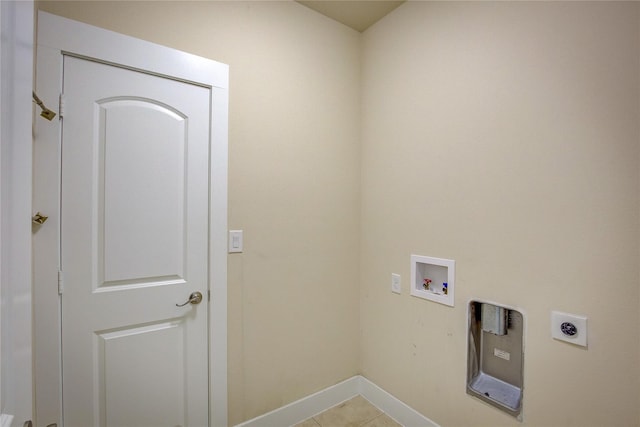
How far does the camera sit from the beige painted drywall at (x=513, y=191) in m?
1.14

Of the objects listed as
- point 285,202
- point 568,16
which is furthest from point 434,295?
point 568,16

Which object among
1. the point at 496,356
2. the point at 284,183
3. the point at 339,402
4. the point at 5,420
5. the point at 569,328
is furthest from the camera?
the point at 339,402

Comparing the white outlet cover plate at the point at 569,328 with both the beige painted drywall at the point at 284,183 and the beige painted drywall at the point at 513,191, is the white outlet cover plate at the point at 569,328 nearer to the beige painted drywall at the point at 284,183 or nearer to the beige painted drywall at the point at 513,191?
the beige painted drywall at the point at 513,191

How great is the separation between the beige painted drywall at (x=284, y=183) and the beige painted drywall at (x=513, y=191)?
222 mm

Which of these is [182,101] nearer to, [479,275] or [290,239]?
[290,239]

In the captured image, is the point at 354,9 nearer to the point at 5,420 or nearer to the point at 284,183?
the point at 284,183

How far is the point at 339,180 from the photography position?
6.91 ft

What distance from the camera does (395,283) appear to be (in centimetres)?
196

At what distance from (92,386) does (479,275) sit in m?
1.86

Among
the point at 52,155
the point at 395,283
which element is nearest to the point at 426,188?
the point at 395,283

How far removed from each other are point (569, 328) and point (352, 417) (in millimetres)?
1358

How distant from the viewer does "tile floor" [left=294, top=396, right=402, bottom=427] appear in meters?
1.90

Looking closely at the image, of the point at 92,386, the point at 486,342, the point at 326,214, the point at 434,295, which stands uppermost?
the point at 326,214

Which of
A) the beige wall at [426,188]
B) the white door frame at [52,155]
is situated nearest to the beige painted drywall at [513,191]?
the beige wall at [426,188]
